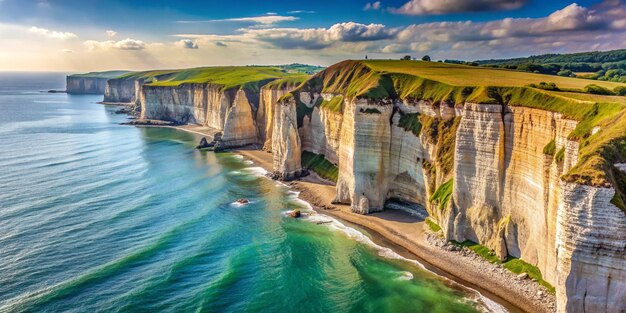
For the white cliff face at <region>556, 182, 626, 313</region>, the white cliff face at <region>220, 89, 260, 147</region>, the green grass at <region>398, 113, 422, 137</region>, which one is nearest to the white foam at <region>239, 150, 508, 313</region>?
the white cliff face at <region>556, 182, 626, 313</region>

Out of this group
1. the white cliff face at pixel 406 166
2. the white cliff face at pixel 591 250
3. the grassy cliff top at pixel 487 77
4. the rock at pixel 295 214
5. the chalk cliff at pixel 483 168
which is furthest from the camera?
the rock at pixel 295 214

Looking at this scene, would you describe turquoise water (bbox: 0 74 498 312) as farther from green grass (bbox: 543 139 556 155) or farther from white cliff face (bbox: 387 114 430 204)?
green grass (bbox: 543 139 556 155)

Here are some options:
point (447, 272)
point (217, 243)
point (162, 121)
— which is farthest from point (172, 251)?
point (162, 121)

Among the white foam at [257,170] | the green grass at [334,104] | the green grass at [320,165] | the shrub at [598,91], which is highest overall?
the shrub at [598,91]

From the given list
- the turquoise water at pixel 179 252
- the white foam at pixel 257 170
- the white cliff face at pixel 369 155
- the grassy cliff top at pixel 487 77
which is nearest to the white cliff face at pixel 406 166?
the white cliff face at pixel 369 155

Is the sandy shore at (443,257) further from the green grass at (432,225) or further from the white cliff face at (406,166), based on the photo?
the white cliff face at (406,166)

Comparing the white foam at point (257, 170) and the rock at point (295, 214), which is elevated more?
the white foam at point (257, 170)
